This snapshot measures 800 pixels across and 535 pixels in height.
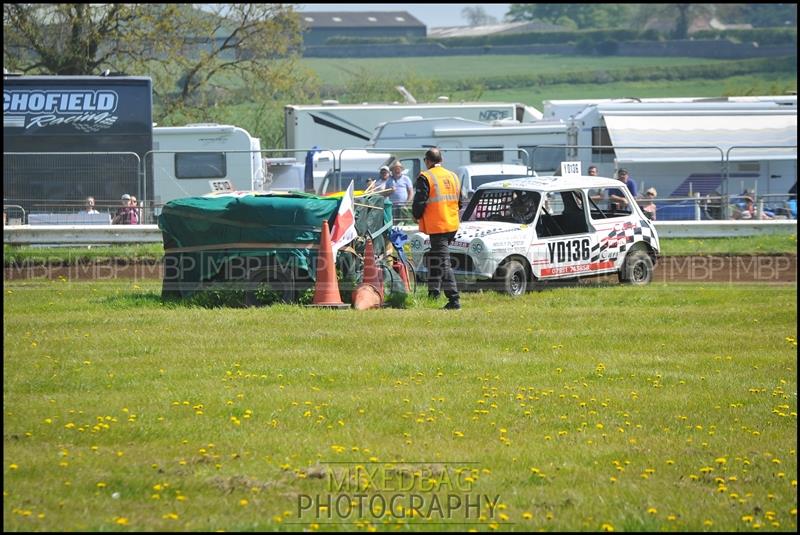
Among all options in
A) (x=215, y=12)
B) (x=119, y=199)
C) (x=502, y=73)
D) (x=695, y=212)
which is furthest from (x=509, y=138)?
(x=502, y=73)

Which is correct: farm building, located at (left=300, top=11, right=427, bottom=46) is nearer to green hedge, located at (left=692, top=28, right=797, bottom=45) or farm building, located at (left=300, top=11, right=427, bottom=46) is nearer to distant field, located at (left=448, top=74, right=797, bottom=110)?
green hedge, located at (left=692, top=28, right=797, bottom=45)

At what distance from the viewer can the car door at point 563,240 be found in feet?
49.2

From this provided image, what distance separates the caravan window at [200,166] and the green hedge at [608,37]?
241 feet

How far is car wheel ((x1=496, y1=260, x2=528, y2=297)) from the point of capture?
574 inches

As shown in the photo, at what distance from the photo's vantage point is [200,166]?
24.9 metres

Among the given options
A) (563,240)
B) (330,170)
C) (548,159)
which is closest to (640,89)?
(548,159)

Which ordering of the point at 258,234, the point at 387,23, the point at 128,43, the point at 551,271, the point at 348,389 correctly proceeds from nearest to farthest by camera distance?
1. the point at 348,389
2. the point at 258,234
3. the point at 551,271
4. the point at 128,43
5. the point at 387,23

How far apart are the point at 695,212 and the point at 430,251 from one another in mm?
11163

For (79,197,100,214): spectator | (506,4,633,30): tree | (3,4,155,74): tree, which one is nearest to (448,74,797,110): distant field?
(3,4,155,74): tree

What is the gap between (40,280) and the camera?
632 inches

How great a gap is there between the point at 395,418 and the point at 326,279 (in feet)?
16.0

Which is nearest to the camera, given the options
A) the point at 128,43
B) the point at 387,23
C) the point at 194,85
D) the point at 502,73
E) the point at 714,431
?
the point at 714,431

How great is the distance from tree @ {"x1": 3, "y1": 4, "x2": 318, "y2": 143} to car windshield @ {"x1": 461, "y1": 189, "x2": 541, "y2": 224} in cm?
1993

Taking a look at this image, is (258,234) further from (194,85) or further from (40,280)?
(194,85)
